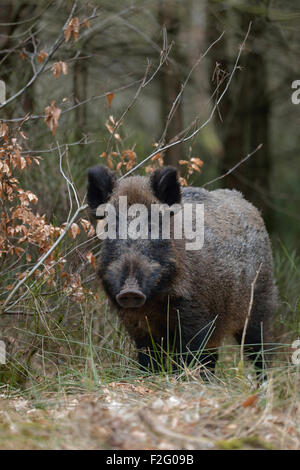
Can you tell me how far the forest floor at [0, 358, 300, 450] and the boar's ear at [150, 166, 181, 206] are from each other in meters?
1.49

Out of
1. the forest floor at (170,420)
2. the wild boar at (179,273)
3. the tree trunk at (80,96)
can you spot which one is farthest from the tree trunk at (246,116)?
the forest floor at (170,420)

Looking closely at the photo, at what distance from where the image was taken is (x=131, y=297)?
4.20m

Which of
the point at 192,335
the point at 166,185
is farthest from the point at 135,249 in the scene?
the point at 192,335

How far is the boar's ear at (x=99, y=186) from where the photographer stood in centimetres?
502

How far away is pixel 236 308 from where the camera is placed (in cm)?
578

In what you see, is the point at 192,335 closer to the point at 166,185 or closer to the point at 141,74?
the point at 166,185

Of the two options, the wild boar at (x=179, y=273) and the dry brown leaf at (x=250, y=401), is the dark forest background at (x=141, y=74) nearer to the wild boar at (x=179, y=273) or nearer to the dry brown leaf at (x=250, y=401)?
the wild boar at (x=179, y=273)

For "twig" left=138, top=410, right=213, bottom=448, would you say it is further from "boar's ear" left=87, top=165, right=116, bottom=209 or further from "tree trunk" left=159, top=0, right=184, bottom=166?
"tree trunk" left=159, top=0, right=184, bottom=166

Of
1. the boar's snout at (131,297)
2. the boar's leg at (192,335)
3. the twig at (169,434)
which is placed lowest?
the twig at (169,434)

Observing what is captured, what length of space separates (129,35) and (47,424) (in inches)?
277

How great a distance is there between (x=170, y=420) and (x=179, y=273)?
5.30 ft

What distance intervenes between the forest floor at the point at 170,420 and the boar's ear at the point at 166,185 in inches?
58.5

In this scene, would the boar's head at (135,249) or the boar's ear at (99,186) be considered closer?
the boar's head at (135,249)
